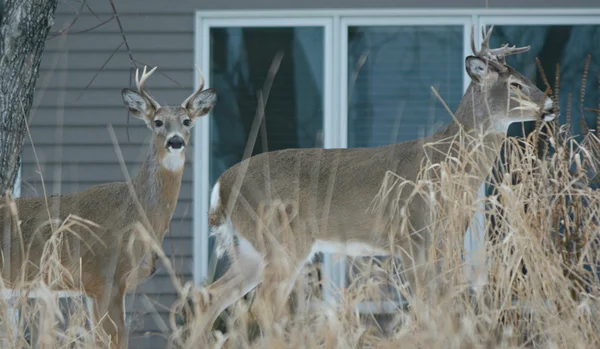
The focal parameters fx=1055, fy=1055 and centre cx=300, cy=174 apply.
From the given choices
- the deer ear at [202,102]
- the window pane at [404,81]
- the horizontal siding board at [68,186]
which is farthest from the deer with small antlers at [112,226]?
the window pane at [404,81]

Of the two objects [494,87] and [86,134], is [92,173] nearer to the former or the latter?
[86,134]

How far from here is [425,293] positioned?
167 inches

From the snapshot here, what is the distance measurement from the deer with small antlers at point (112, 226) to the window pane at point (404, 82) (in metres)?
2.21

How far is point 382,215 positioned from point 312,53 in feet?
6.81

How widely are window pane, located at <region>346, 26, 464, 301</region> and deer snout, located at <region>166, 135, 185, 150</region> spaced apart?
239cm

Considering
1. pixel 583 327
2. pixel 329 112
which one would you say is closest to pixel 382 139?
pixel 329 112

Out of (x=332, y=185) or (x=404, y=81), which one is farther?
(x=404, y=81)

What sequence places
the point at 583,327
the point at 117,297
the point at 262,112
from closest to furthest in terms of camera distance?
the point at 583,327
the point at 117,297
the point at 262,112

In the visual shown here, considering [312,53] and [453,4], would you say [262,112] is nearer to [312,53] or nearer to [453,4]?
[312,53]

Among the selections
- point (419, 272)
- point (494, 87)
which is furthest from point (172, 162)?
point (494, 87)

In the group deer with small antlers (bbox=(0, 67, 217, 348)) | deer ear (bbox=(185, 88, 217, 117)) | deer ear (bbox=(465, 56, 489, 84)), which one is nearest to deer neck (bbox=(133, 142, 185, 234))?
deer with small antlers (bbox=(0, 67, 217, 348))

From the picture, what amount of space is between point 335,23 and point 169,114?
231cm

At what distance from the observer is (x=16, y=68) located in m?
5.69

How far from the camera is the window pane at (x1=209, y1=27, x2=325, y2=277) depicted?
7.75 meters
